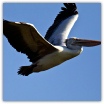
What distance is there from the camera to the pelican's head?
9.44m

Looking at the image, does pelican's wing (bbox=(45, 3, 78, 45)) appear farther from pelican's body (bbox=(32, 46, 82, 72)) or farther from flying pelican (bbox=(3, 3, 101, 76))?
pelican's body (bbox=(32, 46, 82, 72))

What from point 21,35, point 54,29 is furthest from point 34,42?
point 54,29

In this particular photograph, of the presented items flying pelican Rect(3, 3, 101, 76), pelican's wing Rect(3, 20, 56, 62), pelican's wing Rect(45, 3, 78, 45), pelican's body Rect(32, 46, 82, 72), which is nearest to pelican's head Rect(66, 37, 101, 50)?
flying pelican Rect(3, 3, 101, 76)

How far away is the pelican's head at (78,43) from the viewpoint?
9.44 metres

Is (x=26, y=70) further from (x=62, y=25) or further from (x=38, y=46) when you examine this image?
(x=62, y=25)

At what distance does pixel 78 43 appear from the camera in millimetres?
9578

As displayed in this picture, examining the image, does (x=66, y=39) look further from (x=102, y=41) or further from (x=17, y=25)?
(x=17, y=25)

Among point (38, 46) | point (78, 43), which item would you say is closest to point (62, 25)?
point (78, 43)

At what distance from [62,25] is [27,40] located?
2.37m

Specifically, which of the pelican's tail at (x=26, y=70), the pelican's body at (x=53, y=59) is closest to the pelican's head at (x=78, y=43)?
the pelican's body at (x=53, y=59)

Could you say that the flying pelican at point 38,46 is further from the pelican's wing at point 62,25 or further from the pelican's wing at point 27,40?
the pelican's wing at point 62,25

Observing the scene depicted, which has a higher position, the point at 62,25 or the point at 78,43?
the point at 62,25

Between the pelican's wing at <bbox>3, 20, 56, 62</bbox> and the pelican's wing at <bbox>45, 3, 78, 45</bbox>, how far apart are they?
37.4 inches

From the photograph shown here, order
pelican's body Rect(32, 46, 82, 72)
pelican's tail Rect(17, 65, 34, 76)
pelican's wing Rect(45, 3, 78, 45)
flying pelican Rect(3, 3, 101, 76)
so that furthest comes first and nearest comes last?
1. pelican's wing Rect(45, 3, 78, 45)
2. pelican's tail Rect(17, 65, 34, 76)
3. pelican's body Rect(32, 46, 82, 72)
4. flying pelican Rect(3, 3, 101, 76)
